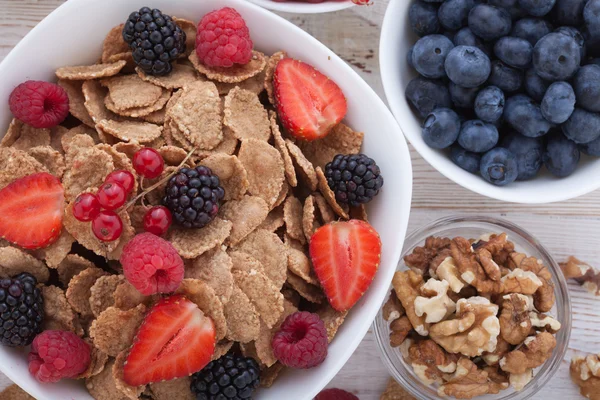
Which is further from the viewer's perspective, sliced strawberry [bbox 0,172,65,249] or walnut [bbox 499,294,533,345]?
walnut [bbox 499,294,533,345]

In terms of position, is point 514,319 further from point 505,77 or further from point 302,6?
point 302,6

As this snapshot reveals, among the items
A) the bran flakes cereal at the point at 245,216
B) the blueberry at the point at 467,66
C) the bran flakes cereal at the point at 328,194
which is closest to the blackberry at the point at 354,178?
the bran flakes cereal at the point at 328,194

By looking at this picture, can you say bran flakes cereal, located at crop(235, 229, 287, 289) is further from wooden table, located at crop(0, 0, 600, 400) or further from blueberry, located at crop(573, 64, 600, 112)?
blueberry, located at crop(573, 64, 600, 112)

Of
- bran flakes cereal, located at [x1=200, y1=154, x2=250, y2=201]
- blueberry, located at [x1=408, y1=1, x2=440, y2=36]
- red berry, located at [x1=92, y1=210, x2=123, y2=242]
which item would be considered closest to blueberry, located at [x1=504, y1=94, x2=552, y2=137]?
blueberry, located at [x1=408, y1=1, x2=440, y2=36]

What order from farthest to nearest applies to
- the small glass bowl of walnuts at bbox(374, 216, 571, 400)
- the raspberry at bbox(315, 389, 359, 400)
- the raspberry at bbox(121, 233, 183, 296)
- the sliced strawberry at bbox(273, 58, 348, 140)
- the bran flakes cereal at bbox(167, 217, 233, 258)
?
1. the raspberry at bbox(315, 389, 359, 400)
2. the small glass bowl of walnuts at bbox(374, 216, 571, 400)
3. the sliced strawberry at bbox(273, 58, 348, 140)
4. the bran flakes cereal at bbox(167, 217, 233, 258)
5. the raspberry at bbox(121, 233, 183, 296)

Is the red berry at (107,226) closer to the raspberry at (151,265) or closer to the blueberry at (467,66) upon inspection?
the raspberry at (151,265)

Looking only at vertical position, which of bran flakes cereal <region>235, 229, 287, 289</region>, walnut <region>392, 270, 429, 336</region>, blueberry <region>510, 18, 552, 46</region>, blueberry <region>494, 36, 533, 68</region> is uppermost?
blueberry <region>510, 18, 552, 46</region>

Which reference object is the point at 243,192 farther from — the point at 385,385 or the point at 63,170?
the point at 385,385
